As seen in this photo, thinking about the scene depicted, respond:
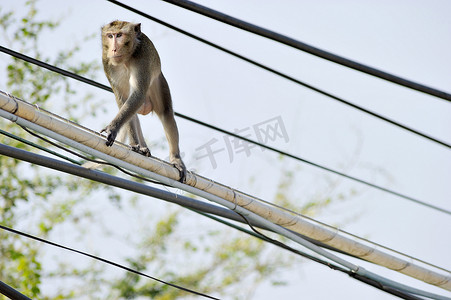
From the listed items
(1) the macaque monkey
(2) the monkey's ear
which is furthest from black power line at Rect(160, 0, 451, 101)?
(2) the monkey's ear

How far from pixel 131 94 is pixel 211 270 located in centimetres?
787

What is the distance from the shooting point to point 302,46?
351cm

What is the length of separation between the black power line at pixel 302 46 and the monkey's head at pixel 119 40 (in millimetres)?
1777

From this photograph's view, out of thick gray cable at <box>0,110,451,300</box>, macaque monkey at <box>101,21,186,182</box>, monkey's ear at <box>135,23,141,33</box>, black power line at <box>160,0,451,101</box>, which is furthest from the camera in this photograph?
monkey's ear at <box>135,23,141,33</box>

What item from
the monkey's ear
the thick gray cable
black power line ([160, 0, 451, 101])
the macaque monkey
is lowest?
the thick gray cable

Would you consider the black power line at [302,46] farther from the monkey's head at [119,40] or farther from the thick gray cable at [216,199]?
the monkey's head at [119,40]

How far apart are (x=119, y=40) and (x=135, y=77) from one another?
A: 0.88 ft

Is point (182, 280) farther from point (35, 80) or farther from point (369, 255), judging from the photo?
point (369, 255)

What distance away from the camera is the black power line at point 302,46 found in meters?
3.34

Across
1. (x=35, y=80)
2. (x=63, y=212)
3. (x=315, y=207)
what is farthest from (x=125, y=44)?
(x=315, y=207)

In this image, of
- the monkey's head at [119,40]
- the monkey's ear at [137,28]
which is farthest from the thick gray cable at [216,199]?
the monkey's ear at [137,28]

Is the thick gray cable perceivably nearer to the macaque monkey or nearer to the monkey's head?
the macaque monkey

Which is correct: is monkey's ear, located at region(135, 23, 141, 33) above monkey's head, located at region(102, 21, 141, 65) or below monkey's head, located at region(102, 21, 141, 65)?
above

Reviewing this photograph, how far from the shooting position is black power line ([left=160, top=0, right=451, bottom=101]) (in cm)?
334
